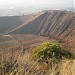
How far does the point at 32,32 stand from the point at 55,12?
461 inches

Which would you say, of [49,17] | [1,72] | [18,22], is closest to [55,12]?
[49,17]

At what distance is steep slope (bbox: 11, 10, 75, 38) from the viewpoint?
71062mm

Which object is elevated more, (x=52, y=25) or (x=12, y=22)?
(x=52, y=25)

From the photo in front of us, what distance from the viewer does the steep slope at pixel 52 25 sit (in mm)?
71062

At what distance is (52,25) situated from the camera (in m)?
77.5

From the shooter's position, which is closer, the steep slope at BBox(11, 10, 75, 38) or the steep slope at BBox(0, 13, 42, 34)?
the steep slope at BBox(11, 10, 75, 38)

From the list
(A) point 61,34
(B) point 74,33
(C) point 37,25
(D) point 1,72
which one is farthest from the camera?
(C) point 37,25

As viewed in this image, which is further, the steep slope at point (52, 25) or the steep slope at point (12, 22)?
the steep slope at point (12, 22)

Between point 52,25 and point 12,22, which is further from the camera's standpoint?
point 12,22

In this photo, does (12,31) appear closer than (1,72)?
No

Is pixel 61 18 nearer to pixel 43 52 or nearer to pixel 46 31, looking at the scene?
pixel 46 31

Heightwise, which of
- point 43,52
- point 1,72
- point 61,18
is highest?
point 1,72

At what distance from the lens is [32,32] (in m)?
80.2

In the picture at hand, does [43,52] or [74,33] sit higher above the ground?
[43,52]
